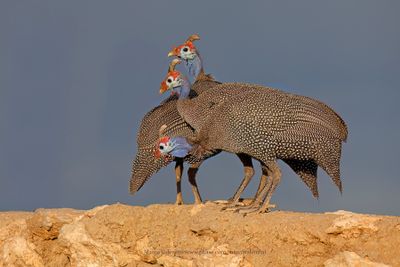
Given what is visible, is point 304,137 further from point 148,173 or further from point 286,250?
point 148,173

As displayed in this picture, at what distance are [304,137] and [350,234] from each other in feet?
5.75

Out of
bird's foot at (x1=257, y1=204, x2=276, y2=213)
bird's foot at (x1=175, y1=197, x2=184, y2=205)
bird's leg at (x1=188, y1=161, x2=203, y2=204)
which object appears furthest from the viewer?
bird's foot at (x1=175, y1=197, x2=184, y2=205)

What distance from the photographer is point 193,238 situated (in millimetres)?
10422

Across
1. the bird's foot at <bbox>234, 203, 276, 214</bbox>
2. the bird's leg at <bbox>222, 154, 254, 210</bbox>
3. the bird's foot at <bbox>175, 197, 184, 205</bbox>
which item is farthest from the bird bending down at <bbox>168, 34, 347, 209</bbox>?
the bird's foot at <bbox>175, 197, 184, 205</bbox>

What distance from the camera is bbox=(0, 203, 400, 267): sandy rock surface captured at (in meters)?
9.20

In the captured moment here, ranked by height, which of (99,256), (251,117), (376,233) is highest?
(251,117)

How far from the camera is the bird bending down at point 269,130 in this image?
10750 mm

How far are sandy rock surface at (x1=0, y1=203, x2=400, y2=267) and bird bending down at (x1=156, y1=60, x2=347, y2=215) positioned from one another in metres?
0.68

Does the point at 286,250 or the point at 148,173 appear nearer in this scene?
the point at 286,250

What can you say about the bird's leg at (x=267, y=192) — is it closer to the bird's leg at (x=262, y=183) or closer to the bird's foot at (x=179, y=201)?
the bird's leg at (x=262, y=183)

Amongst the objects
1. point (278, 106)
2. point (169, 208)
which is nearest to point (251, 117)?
point (278, 106)

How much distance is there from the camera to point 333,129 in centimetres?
1109

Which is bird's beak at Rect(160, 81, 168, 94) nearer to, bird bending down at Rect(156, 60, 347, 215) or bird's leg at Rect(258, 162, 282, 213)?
bird bending down at Rect(156, 60, 347, 215)

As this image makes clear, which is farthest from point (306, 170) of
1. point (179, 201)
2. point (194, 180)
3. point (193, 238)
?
point (193, 238)
